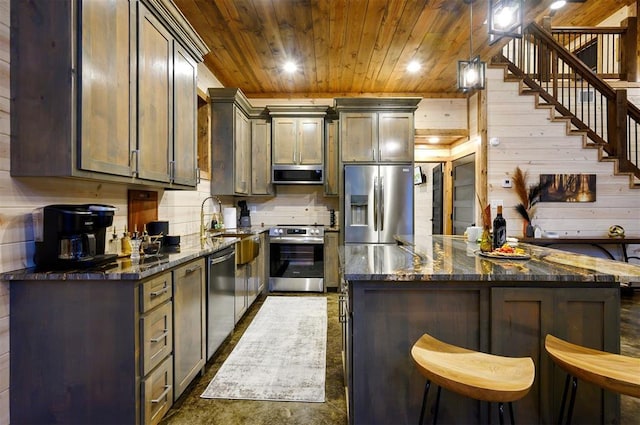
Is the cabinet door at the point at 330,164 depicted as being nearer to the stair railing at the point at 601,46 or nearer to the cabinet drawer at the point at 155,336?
the cabinet drawer at the point at 155,336

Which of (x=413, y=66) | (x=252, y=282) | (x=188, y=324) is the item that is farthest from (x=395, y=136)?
(x=188, y=324)

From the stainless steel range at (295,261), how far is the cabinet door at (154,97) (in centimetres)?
236

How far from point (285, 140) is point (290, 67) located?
1018 millimetres

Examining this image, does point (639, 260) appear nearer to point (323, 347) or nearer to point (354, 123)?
point (354, 123)

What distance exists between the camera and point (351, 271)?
5.04 feet

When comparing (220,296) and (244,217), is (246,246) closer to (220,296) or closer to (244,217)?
Result: (220,296)

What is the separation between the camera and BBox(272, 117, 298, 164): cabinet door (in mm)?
4750

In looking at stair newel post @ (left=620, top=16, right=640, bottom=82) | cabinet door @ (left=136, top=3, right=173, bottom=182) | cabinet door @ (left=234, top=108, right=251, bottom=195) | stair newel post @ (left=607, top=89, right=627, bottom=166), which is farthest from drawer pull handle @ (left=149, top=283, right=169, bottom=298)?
stair newel post @ (left=620, top=16, right=640, bottom=82)

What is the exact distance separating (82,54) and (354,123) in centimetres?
347

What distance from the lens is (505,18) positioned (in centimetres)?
203

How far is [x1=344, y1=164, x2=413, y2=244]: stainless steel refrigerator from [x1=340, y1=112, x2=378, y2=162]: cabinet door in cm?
19

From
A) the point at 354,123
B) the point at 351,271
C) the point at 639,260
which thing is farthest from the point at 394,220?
the point at 639,260

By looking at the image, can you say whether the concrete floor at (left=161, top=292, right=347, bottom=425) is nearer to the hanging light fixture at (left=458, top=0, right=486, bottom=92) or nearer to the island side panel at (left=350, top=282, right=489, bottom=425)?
the island side panel at (left=350, top=282, right=489, bottom=425)

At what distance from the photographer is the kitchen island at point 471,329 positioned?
5.16 feet
